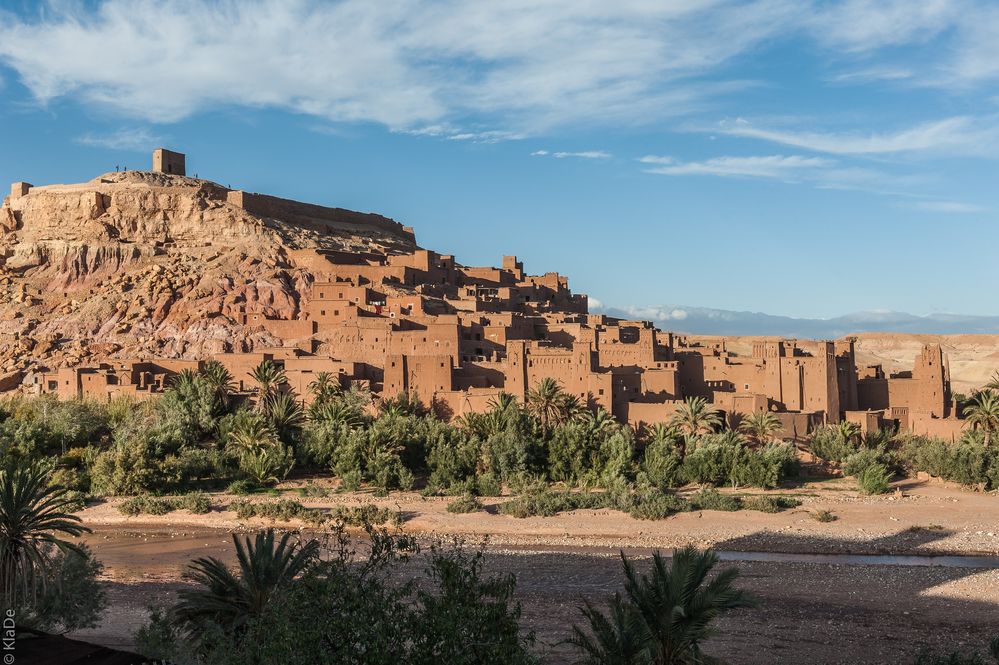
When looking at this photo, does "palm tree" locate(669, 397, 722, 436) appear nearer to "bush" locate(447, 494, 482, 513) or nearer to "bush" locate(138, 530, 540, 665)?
"bush" locate(447, 494, 482, 513)

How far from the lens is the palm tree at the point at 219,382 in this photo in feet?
108

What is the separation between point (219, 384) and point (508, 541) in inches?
519

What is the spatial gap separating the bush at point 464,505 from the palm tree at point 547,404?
12.3 feet

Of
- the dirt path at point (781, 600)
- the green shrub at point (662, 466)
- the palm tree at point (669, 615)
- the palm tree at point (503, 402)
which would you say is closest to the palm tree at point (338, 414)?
the palm tree at point (503, 402)

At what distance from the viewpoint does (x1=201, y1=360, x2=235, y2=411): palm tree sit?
1297 inches

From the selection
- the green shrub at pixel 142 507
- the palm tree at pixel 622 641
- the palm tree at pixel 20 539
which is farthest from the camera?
the green shrub at pixel 142 507

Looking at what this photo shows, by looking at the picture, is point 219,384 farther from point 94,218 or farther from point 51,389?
point 94,218

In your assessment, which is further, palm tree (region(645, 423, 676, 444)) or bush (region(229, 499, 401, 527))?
palm tree (region(645, 423, 676, 444))

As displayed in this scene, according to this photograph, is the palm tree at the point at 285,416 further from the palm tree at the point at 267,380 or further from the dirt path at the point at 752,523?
the dirt path at the point at 752,523

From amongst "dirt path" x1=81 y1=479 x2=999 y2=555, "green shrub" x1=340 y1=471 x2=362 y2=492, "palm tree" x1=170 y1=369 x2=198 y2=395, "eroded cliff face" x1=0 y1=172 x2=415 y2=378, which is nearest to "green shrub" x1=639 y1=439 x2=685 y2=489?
"dirt path" x1=81 y1=479 x2=999 y2=555

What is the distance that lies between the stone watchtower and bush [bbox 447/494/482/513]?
107ft

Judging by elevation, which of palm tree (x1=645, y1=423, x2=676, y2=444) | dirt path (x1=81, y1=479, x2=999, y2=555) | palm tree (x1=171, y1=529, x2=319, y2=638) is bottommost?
dirt path (x1=81, y1=479, x2=999, y2=555)

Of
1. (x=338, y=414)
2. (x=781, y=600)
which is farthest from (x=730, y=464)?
(x=338, y=414)

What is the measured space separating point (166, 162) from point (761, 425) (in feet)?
121
